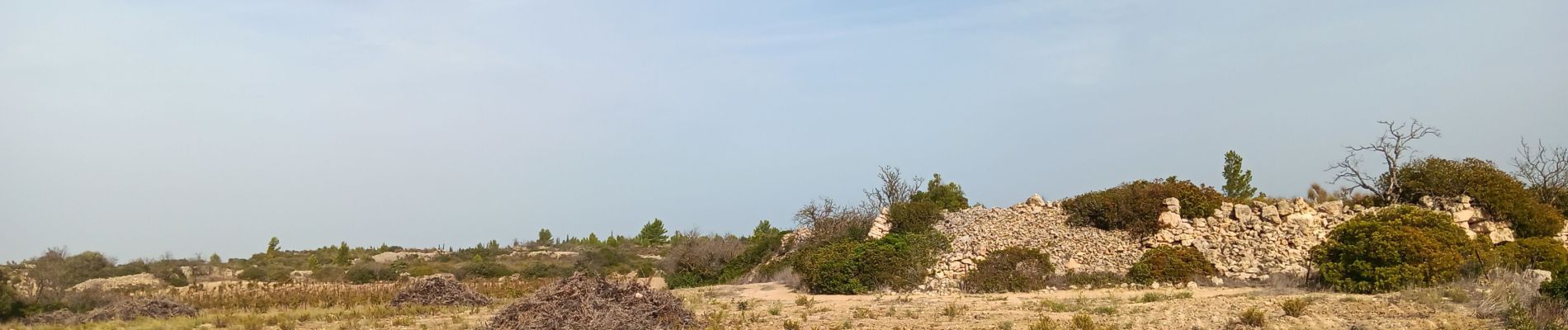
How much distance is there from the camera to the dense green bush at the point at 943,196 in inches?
1282

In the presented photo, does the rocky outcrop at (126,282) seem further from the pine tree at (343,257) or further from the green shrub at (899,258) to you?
the green shrub at (899,258)

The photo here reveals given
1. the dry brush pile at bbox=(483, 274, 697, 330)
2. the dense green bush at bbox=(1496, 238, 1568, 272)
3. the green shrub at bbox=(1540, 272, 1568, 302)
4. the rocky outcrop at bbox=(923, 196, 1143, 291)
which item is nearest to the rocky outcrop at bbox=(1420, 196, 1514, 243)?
the dense green bush at bbox=(1496, 238, 1568, 272)

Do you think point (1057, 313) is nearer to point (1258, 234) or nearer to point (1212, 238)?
point (1212, 238)

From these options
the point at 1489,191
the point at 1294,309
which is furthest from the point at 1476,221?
the point at 1294,309

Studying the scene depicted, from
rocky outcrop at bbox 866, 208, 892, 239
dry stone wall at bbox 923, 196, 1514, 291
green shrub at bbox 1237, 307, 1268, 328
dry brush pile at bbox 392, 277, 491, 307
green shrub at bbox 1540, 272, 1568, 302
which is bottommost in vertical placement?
green shrub at bbox 1237, 307, 1268, 328

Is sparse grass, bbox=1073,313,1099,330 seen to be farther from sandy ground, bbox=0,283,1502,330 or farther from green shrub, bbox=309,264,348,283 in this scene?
green shrub, bbox=309,264,348,283

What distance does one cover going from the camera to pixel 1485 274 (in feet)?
58.6

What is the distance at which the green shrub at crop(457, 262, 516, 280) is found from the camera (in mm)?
39625

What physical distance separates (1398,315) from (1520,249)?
9427 millimetres

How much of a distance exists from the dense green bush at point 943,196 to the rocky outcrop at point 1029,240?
274 centimetres

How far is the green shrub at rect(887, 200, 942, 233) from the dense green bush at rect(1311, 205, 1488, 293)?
1041 cm

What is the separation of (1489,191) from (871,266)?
15.3 metres

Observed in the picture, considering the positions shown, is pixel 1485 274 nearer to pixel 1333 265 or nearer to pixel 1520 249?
pixel 1333 265

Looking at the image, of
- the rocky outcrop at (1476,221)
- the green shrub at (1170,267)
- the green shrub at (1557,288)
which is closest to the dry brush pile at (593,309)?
the green shrub at (1557,288)
